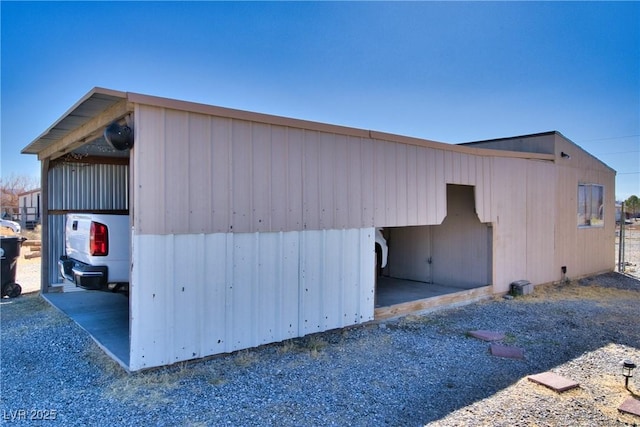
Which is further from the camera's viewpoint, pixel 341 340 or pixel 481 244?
pixel 481 244

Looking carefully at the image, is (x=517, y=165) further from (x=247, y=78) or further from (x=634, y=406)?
(x=247, y=78)

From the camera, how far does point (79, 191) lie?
7098 millimetres

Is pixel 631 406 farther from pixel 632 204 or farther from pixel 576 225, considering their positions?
pixel 632 204

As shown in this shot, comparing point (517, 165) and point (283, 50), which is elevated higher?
point (283, 50)

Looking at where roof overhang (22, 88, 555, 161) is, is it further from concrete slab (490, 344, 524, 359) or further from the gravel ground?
concrete slab (490, 344, 524, 359)

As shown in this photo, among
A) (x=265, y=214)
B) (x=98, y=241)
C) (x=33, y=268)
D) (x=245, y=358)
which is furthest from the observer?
(x=33, y=268)

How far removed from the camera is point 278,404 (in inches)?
117

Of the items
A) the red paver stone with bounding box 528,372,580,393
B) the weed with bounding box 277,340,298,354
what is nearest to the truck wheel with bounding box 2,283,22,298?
the weed with bounding box 277,340,298,354

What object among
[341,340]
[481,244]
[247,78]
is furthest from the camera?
[247,78]

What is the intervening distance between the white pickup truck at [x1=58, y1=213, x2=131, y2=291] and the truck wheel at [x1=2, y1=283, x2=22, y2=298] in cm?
329

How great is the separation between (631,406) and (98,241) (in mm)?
5185

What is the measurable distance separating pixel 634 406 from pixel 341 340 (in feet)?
8.76

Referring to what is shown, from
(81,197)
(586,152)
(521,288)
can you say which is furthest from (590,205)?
(81,197)

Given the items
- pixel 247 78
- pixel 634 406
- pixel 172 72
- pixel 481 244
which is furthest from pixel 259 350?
pixel 247 78
